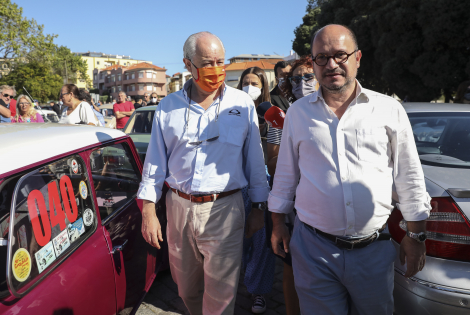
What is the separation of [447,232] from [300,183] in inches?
35.1

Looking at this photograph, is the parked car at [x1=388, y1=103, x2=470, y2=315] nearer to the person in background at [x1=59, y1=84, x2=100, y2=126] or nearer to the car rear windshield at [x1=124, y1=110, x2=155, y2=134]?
the person in background at [x1=59, y1=84, x2=100, y2=126]

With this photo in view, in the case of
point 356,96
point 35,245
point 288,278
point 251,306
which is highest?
point 356,96

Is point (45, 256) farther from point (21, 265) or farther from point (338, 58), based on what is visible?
point (338, 58)

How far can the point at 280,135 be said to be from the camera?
102 inches

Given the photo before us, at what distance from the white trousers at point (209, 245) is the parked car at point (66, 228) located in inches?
14.1

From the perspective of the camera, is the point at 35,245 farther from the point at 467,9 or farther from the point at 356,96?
the point at 467,9

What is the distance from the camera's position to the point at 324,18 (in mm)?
22750

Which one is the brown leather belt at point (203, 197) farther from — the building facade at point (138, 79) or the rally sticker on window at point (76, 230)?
the building facade at point (138, 79)

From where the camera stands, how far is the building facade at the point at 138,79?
89500 millimetres

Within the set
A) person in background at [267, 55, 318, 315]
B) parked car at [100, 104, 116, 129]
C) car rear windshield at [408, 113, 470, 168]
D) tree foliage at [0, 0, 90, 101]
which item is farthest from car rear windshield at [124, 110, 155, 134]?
tree foliage at [0, 0, 90, 101]

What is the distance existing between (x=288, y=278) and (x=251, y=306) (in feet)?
2.27

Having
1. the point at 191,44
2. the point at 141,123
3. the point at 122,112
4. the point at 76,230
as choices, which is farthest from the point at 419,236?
the point at 122,112

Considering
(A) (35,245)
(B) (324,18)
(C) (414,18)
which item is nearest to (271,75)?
(B) (324,18)

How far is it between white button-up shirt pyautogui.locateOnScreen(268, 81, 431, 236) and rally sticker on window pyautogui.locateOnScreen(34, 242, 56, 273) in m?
1.28
